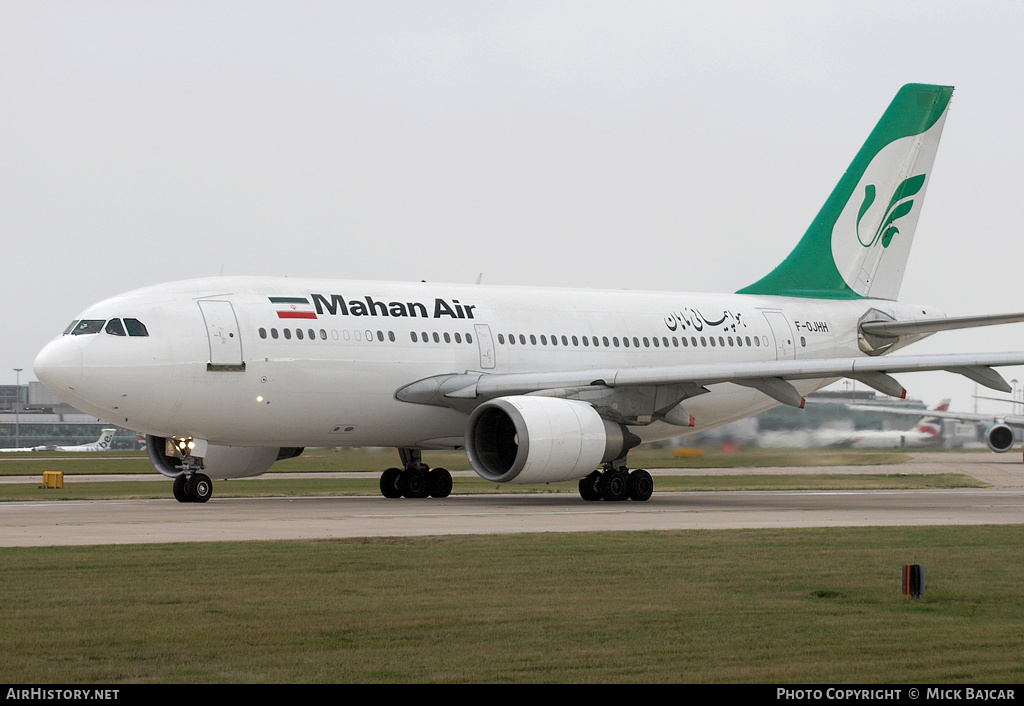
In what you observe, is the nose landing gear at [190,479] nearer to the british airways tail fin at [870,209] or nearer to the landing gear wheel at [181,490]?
the landing gear wheel at [181,490]

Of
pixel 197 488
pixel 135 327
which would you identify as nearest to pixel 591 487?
pixel 197 488

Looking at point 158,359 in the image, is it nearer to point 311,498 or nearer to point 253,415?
point 253,415

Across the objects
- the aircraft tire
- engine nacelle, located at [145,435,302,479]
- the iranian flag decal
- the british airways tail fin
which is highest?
the british airways tail fin

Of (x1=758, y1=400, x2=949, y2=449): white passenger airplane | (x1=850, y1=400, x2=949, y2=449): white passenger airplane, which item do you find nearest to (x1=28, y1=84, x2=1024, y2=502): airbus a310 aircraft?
(x1=758, y1=400, x2=949, y2=449): white passenger airplane

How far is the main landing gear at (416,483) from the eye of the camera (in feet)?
90.0

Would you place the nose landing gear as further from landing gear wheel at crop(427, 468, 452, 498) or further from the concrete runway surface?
landing gear wheel at crop(427, 468, 452, 498)

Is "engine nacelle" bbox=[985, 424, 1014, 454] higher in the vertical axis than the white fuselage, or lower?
lower

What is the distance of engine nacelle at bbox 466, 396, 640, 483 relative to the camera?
903 inches

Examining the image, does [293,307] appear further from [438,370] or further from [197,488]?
[197,488]

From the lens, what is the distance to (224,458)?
1045 inches

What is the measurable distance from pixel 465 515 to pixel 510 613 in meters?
10.7

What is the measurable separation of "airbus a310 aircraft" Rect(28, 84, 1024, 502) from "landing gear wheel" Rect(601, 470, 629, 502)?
0.03 meters

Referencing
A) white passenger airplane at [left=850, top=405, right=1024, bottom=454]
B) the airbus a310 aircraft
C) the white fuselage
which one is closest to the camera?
the white fuselage

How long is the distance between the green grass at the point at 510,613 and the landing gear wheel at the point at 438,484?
1213cm
